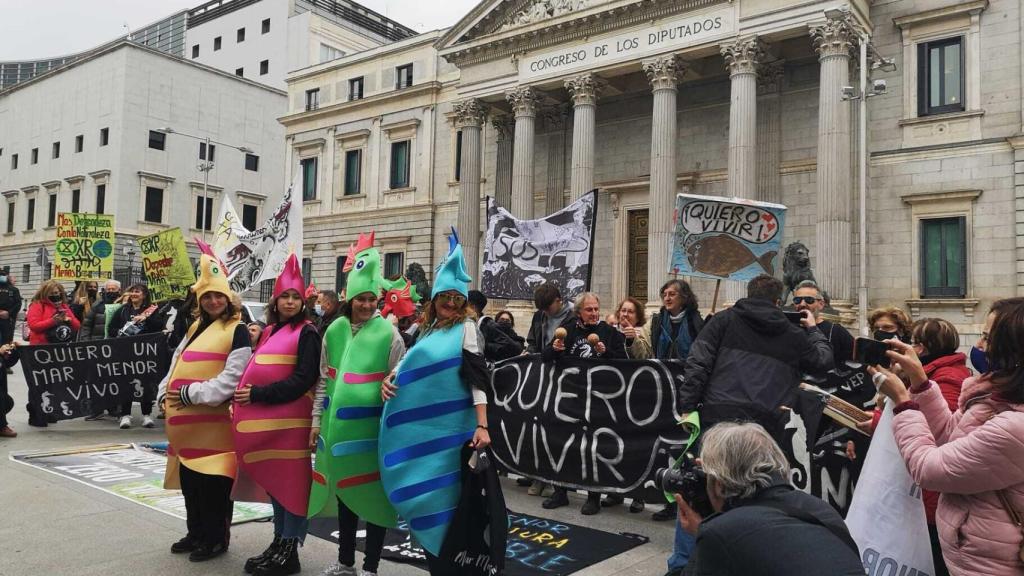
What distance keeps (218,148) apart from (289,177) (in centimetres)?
1631

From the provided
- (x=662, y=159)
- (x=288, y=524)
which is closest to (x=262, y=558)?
(x=288, y=524)

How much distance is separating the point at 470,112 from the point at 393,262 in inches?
353

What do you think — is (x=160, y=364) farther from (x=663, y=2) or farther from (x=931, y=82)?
(x=931, y=82)

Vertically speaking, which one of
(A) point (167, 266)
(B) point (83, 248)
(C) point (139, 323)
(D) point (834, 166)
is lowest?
(C) point (139, 323)

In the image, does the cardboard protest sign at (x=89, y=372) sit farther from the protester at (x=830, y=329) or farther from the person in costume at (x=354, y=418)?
the protester at (x=830, y=329)

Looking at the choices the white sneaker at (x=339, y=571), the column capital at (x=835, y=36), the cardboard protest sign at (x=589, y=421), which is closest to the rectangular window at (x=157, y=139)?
the column capital at (x=835, y=36)

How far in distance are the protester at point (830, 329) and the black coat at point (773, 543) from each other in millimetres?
Answer: 4307

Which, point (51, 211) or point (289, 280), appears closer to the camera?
point (289, 280)

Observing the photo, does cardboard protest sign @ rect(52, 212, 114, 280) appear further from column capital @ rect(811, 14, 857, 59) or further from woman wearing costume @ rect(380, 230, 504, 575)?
column capital @ rect(811, 14, 857, 59)

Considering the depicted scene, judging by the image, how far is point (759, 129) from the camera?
24594 millimetres

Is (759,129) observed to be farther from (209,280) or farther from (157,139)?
(157,139)

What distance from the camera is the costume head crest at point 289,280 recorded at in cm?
523

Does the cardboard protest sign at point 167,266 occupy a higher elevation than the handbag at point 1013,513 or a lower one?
higher

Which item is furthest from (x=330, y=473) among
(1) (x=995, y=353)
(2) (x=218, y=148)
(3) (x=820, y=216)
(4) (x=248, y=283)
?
(2) (x=218, y=148)
